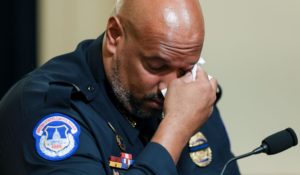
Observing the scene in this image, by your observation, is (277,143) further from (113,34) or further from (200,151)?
(113,34)

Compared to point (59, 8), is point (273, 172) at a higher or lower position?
lower

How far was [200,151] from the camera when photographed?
2107 mm

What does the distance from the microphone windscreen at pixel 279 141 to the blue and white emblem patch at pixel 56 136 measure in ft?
1.53

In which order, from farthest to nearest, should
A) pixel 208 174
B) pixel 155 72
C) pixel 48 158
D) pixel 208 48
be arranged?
pixel 208 48 < pixel 208 174 < pixel 155 72 < pixel 48 158

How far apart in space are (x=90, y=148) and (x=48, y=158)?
0.11 m

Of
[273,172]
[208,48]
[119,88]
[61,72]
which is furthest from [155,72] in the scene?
[273,172]

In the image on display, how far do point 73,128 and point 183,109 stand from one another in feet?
0.93

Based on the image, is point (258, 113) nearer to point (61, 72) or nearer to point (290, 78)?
point (290, 78)

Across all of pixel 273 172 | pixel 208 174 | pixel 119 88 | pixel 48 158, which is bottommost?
pixel 273 172

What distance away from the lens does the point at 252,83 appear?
2.90 m

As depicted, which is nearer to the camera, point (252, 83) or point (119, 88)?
point (119, 88)

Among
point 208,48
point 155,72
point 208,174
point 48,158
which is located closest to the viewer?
point 48,158

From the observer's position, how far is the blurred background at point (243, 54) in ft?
9.39

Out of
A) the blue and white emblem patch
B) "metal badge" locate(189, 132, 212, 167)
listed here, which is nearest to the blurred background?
"metal badge" locate(189, 132, 212, 167)
